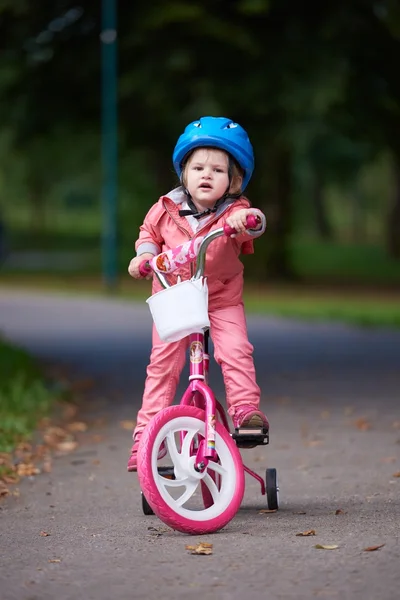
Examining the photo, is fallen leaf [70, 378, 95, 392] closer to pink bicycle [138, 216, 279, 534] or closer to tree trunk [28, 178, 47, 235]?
pink bicycle [138, 216, 279, 534]

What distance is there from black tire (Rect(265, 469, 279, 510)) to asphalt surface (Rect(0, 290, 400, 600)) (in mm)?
76

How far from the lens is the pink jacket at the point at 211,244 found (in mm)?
5969

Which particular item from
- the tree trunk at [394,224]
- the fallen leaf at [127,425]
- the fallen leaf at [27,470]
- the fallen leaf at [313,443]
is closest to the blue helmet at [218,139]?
the fallen leaf at [27,470]

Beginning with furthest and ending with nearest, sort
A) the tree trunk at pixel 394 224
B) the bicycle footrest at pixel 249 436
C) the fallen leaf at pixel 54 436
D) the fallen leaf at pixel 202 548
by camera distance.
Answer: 1. the tree trunk at pixel 394 224
2. the fallen leaf at pixel 54 436
3. the bicycle footrest at pixel 249 436
4. the fallen leaf at pixel 202 548

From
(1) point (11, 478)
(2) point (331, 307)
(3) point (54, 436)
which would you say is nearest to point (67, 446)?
(3) point (54, 436)

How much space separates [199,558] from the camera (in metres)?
5.22

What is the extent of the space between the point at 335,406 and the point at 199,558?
554 cm

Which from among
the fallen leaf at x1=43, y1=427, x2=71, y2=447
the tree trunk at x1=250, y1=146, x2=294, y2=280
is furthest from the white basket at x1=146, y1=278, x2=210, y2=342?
the tree trunk at x1=250, y1=146, x2=294, y2=280

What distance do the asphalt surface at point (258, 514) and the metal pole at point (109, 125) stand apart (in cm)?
1282

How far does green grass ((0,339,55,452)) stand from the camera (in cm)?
927

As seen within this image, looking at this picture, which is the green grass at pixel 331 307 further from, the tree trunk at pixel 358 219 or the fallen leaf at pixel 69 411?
the tree trunk at pixel 358 219

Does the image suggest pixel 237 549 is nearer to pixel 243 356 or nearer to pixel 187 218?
pixel 243 356

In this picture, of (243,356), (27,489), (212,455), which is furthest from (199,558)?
(27,489)

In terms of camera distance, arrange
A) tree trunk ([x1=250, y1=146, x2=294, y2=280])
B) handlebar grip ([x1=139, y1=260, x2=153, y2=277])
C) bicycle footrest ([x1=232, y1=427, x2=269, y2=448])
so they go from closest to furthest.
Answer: handlebar grip ([x1=139, y1=260, x2=153, y2=277])
bicycle footrest ([x1=232, y1=427, x2=269, y2=448])
tree trunk ([x1=250, y1=146, x2=294, y2=280])
